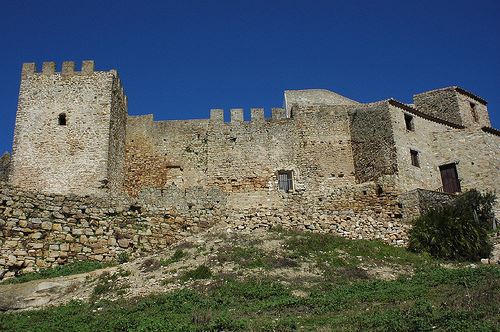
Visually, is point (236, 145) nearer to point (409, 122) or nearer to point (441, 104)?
point (409, 122)

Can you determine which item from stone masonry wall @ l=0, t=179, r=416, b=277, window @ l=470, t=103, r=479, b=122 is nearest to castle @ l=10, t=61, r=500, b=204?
window @ l=470, t=103, r=479, b=122

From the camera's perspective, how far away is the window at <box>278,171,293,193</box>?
29.3 m

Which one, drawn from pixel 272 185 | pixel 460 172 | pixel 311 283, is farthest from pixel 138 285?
pixel 460 172

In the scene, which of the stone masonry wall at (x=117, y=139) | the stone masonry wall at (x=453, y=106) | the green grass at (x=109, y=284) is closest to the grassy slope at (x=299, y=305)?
the green grass at (x=109, y=284)

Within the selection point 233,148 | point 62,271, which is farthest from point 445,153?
point 62,271

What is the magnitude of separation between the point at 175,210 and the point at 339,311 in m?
10.2

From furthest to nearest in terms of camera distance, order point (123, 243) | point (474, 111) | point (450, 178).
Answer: point (474, 111)
point (450, 178)
point (123, 243)

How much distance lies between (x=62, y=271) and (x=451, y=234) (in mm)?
14275

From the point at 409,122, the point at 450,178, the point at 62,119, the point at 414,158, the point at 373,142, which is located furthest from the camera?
the point at 409,122

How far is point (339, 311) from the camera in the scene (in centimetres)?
1280

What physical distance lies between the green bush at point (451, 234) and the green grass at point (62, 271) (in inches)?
469

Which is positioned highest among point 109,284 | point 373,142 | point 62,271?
point 373,142

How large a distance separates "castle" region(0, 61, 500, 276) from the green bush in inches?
185

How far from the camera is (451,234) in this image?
20.4 meters
